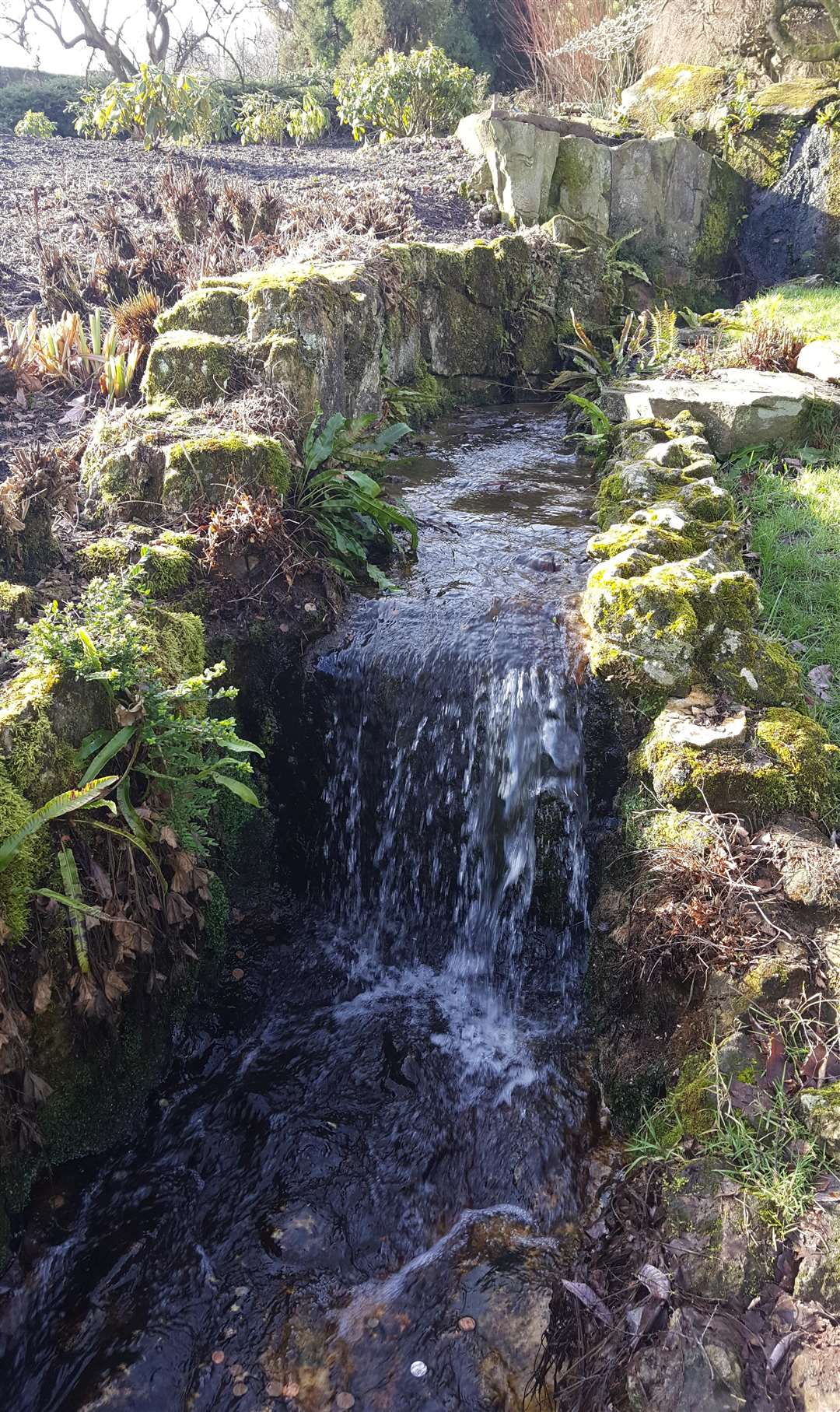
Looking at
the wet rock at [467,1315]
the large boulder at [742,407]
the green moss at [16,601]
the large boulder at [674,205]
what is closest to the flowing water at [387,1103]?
the wet rock at [467,1315]

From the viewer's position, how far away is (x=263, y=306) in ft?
17.8

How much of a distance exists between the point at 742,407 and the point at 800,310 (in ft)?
13.1

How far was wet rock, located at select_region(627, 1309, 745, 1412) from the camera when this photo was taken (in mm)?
2277

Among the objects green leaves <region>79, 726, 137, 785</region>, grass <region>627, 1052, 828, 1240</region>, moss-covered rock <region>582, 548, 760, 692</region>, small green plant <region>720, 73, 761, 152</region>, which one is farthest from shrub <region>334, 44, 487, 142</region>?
grass <region>627, 1052, 828, 1240</region>

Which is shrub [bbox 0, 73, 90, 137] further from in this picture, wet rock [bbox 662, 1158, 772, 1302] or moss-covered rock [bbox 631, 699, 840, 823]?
wet rock [bbox 662, 1158, 772, 1302]

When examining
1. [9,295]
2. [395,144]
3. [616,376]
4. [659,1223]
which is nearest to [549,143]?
[395,144]

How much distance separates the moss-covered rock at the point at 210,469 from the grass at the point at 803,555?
298cm

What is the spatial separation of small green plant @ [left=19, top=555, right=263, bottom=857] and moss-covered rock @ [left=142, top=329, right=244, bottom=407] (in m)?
2.35

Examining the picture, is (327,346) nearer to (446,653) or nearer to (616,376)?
(446,653)

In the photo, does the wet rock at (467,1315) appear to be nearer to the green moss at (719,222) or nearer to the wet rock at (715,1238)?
the wet rock at (715,1238)

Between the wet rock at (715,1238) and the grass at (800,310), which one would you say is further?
the grass at (800,310)

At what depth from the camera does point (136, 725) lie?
3.24m

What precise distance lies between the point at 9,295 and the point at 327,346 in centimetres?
404

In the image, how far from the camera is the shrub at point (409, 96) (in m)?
13.7
